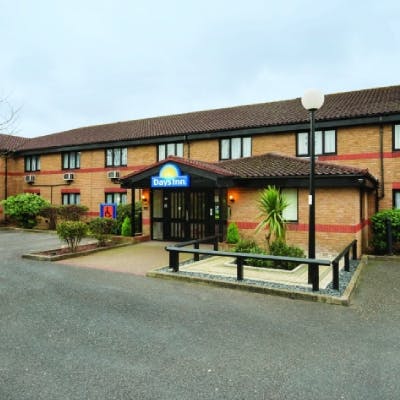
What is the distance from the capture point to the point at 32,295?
6.56 metres

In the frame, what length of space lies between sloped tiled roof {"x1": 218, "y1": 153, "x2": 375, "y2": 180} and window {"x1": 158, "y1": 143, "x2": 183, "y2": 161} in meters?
3.97

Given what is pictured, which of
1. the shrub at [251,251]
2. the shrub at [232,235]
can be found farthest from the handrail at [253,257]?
the shrub at [232,235]

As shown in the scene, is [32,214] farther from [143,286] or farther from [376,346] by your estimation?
[376,346]

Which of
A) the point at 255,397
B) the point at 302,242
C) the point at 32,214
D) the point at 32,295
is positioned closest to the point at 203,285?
the point at 32,295

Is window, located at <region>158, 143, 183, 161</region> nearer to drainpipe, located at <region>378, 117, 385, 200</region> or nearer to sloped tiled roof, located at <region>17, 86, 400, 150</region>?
sloped tiled roof, located at <region>17, 86, 400, 150</region>

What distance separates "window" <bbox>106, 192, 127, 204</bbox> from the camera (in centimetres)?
1923

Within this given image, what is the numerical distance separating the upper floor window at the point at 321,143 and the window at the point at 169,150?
6.43 metres

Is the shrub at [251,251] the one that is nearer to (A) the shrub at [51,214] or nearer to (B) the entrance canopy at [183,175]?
(B) the entrance canopy at [183,175]

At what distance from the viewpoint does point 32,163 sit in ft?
76.4

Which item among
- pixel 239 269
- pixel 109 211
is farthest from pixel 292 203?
pixel 109 211

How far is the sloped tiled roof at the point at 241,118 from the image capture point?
1409cm

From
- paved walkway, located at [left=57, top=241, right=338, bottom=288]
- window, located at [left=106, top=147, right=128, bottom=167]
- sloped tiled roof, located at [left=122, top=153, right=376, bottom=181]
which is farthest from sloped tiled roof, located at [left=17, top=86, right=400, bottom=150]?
paved walkway, located at [left=57, top=241, right=338, bottom=288]

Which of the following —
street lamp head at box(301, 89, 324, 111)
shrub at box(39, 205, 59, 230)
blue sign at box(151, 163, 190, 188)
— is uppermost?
street lamp head at box(301, 89, 324, 111)

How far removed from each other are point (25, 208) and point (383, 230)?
19.4 meters
